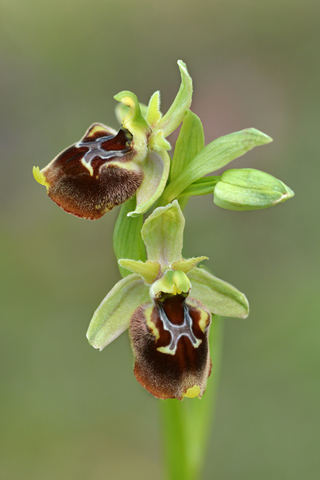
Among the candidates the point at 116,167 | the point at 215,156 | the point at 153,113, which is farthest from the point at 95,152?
the point at 215,156

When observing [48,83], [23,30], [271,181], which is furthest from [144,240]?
[23,30]

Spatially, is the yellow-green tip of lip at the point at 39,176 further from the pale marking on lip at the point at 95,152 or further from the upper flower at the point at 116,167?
the pale marking on lip at the point at 95,152

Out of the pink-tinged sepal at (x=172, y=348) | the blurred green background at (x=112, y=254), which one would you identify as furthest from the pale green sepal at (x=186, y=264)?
the blurred green background at (x=112, y=254)

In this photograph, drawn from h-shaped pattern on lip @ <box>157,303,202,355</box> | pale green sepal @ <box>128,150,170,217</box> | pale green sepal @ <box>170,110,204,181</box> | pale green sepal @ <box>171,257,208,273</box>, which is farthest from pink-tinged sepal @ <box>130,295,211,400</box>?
pale green sepal @ <box>170,110,204,181</box>

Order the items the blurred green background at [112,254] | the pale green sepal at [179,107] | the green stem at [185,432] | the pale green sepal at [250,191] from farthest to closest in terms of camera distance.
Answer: the blurred green background at [112,254], the green stem at [185,432], the pale green sepal at [179,107], the pale green sepal at [250,191]

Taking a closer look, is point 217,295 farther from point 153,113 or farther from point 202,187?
point 153,113

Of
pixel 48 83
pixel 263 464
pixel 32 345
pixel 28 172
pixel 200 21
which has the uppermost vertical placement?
pixel 200 21

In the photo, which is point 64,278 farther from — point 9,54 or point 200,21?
point 200,21
